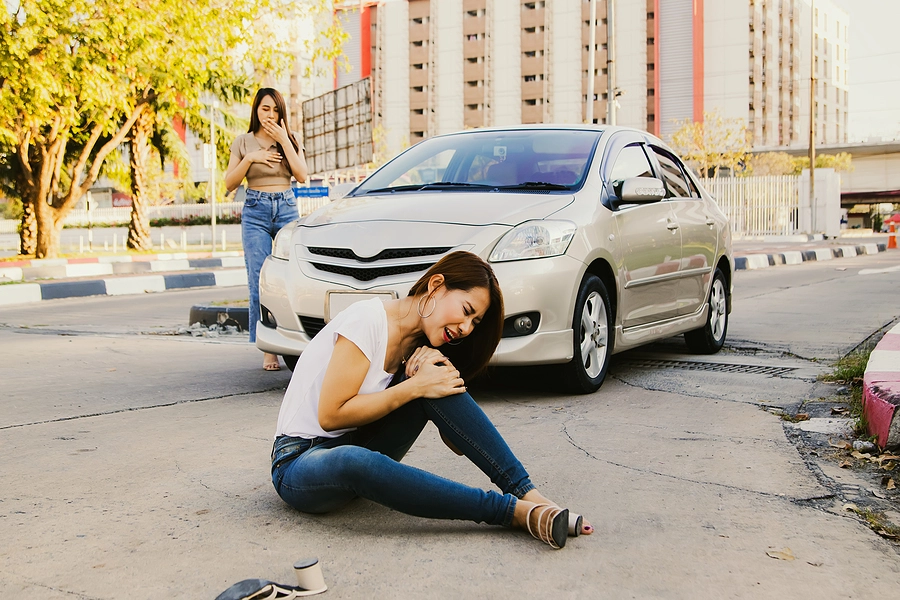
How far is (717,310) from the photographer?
734 centimetres

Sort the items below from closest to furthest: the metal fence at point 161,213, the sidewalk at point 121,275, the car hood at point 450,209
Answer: the car hood at point 450,209 < the sidewalk at point 121,275 < the metal fence at point 161,213

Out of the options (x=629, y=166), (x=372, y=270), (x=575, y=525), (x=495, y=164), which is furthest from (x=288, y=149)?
(x=575, y=525)

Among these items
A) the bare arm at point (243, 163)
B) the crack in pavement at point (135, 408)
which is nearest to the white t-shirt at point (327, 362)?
the crack in pavement at point (135, 408)

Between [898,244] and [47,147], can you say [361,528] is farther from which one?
[898,244]

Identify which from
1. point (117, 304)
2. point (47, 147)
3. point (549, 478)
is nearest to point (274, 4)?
point (47, 147)

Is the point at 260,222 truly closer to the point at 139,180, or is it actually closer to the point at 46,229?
the point at 46,229

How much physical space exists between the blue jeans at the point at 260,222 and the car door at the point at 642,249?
2197 millimetres

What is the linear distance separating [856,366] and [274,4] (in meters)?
16.4

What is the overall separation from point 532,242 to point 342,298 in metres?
1.01

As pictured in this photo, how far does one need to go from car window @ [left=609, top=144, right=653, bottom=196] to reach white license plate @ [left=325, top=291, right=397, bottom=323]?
1.69 metres

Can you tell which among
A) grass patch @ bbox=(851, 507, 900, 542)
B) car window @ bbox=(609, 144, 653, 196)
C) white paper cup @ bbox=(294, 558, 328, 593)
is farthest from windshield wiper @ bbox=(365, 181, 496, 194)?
white paper cup @ bbox=(294, 558, 328, 593)

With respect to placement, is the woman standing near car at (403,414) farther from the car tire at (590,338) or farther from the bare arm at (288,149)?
the bare arm at (288,149)

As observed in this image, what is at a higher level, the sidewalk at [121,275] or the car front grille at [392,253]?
the car front grille at [392,253]

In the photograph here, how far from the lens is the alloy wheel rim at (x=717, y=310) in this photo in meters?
7.20
